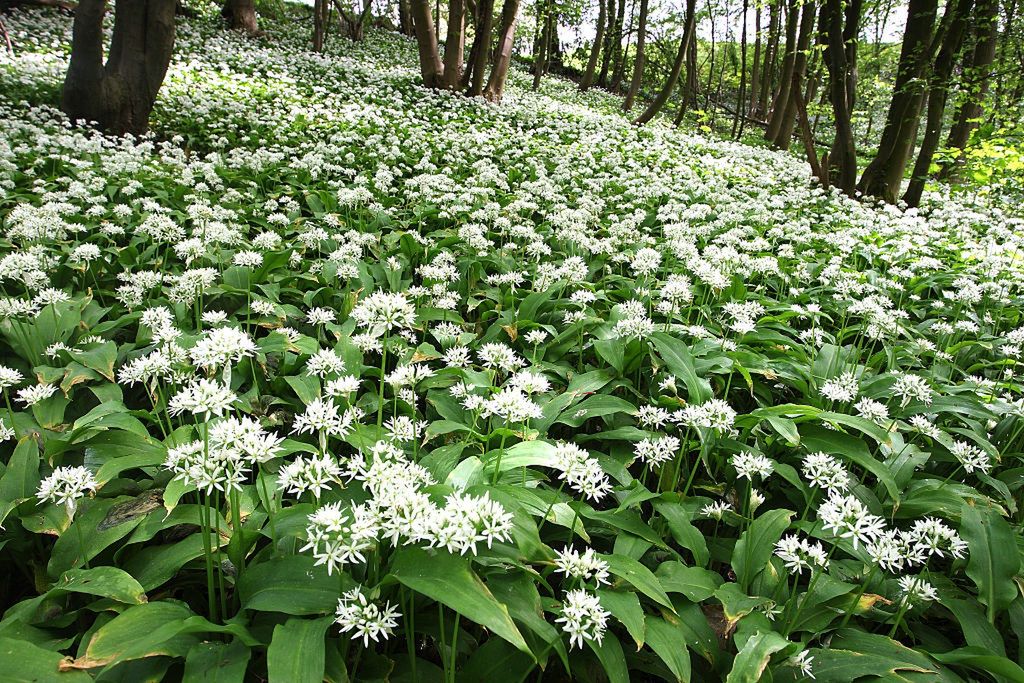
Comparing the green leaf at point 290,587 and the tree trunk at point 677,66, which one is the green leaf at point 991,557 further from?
the tree trunk at point 677,66

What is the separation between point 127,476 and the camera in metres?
2.27

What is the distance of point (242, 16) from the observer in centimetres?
1961

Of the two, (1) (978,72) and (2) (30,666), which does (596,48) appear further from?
(2) (30,666)

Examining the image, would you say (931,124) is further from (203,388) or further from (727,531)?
(203,388)

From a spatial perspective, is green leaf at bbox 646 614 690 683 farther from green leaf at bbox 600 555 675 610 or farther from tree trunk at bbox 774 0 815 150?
tree trunk at bbox 774 0 815 150

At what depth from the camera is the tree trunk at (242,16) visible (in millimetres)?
19519

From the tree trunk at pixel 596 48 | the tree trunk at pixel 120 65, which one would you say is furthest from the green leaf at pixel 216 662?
the tree trunk at pixel 596 48

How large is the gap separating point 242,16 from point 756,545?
23.8 metres

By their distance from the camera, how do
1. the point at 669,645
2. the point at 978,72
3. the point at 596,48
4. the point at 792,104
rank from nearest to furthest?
the point at 669,645 → the point at 978,72 → the point at 792,104 → the point at 596,48

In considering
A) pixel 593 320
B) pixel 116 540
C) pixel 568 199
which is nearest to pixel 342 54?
pixel 568 199

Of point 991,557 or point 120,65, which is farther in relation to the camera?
point 120,65

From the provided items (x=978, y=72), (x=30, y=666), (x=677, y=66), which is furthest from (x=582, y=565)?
(x=677, y=66)

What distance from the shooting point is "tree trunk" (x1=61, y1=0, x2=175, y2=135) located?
7684 mm

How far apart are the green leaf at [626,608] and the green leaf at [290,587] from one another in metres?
0.77
